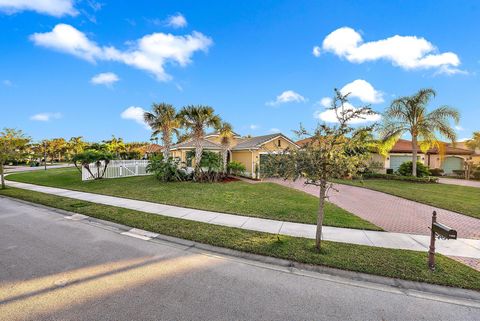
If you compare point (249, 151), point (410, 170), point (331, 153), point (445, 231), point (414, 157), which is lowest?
point (445, 231)

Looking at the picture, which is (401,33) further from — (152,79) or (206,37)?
(152,79)

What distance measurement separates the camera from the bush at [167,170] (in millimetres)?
16750

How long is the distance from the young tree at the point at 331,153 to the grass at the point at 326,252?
0.55m

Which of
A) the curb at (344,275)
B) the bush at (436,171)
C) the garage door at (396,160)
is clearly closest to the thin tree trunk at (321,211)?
the curb at (344,275)

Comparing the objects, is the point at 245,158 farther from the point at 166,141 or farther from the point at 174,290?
the point at 174,290

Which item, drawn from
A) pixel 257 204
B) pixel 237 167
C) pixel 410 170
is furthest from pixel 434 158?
Answer: pixel 257 204

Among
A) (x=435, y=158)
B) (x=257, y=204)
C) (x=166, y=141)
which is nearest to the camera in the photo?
(x=257, y=204)

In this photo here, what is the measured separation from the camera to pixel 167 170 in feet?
55.0

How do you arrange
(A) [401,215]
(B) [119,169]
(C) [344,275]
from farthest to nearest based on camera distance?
(B) [119,169]
(A) [401,215]
(C) [344,275]

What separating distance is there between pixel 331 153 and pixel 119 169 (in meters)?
20.8

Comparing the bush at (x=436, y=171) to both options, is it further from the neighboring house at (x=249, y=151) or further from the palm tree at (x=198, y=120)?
the palm tree at (x=198, y=120)

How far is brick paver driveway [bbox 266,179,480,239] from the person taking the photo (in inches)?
281

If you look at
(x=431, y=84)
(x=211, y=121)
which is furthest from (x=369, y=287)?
(x=431, y=84)

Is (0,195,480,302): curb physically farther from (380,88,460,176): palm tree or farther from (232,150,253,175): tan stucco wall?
(380,88,460,176): palm tree
